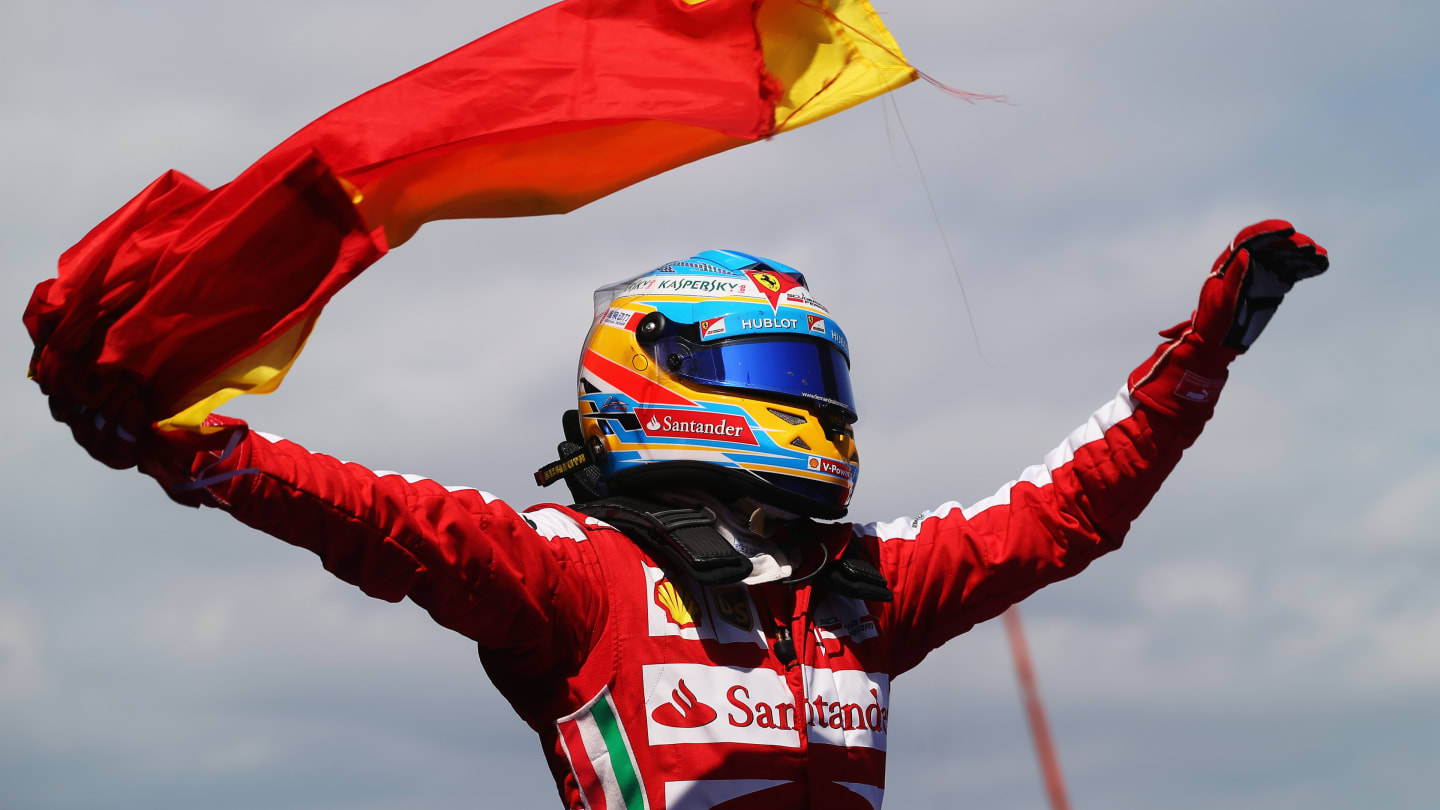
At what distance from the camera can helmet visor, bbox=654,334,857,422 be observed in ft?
22.1

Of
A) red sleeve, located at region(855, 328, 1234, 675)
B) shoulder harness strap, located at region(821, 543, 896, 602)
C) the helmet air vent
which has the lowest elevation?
shoulder harness strap, located at region(821, 543, 896, 602)

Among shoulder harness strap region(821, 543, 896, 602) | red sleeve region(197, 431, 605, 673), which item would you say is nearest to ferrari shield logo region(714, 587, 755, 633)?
shoulder harness strap region(821, 543, 896, 602)

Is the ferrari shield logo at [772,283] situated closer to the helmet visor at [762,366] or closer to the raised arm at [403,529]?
the helmet visor at [762,366]

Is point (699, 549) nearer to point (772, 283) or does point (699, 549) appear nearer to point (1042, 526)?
point (772, 283)

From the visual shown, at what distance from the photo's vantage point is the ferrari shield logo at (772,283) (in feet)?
22.9

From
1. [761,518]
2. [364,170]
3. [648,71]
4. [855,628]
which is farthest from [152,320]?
[855,628]

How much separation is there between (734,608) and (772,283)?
1.61 meters

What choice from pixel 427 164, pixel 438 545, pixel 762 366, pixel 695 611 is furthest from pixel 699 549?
pixel 427 164

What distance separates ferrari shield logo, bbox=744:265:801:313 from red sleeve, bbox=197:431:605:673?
1.46 metres

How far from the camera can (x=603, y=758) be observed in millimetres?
5973

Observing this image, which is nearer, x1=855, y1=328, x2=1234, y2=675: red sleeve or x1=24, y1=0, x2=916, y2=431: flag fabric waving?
x1=24, y1=0, x2=916, y2=431: flag fabric waving

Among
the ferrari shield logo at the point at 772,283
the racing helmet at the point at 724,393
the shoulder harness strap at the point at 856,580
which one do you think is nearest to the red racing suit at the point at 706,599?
the shoulder harness strap at the point at 856,580

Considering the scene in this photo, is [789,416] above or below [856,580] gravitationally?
above

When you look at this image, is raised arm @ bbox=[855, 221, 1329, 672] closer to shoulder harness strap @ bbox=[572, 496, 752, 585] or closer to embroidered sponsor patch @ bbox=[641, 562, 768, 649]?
embroidered sponsor patch @ bbox=[641, 562, 768, 649]
